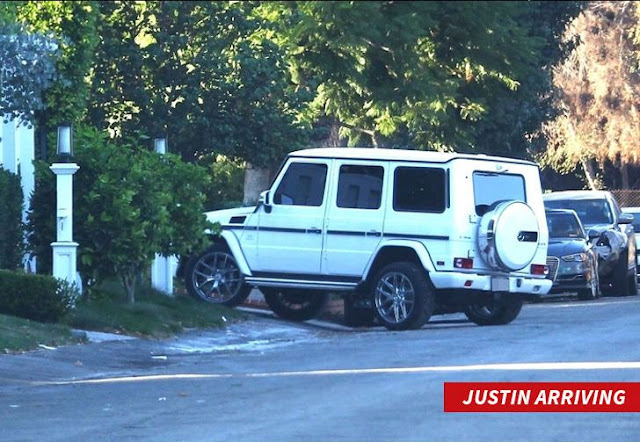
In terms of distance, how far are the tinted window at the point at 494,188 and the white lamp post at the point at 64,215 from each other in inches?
203

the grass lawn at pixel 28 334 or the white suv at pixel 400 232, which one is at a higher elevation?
the white suv at pixel 400 232

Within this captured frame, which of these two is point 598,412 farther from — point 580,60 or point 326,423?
point 580,60

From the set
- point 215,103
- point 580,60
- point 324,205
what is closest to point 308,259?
point 324,205

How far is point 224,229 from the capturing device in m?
19.7

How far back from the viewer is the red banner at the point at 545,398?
1062cm

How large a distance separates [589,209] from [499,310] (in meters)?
9.04

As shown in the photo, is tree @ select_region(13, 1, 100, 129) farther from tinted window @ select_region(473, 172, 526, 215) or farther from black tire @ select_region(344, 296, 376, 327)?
tinted window @ select_region(473, 172, 526, 215)

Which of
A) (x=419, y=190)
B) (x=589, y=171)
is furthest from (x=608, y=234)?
(x=589, y=171)

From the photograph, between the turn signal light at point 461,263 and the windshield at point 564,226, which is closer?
the turn signal light at point 461,263

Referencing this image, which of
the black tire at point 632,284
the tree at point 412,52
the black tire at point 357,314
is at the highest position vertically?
the tree at point 412,52

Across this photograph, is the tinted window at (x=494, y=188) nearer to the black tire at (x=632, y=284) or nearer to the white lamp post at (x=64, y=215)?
the white lamp post at (x=64, y=215)

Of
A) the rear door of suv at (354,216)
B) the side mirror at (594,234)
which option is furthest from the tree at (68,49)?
the side mirror at (594,234)

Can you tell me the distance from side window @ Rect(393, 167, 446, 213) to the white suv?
0.01 m

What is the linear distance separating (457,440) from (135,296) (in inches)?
417
